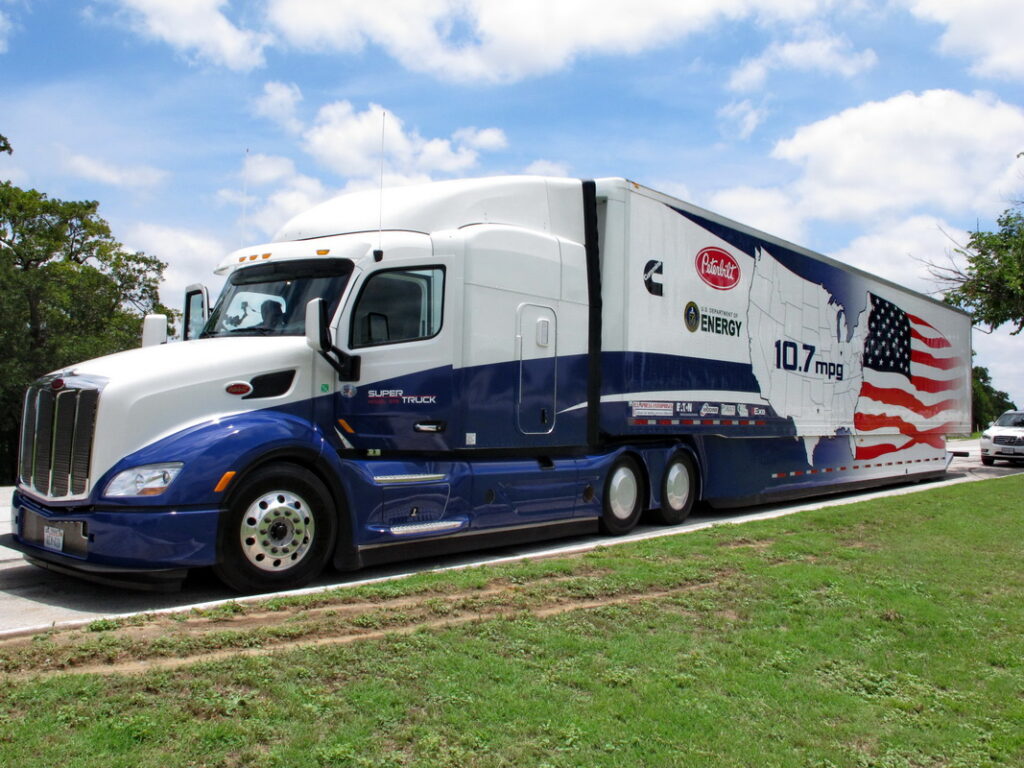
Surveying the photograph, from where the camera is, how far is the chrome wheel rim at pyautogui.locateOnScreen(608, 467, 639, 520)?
10.4 metres

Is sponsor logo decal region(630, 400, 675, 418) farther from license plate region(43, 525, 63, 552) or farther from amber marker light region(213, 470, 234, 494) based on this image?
license plate region(43, 525, 63, 552)

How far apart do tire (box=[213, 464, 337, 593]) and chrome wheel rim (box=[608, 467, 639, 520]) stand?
4067 millimetres

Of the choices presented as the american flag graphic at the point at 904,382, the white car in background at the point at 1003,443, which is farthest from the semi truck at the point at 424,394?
the white car in background at the point at 1003,443

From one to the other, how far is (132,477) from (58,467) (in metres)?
0.79

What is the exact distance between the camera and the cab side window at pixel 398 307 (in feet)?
25.5

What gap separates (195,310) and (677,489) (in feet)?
20.7

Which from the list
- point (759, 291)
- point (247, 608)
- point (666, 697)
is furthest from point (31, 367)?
point (666, 697)

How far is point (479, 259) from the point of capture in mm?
8570

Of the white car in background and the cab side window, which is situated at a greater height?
the cab side window

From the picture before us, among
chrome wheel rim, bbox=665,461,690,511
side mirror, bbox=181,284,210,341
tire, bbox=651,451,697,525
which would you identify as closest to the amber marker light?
side mirror, bbox=181,284,210,341

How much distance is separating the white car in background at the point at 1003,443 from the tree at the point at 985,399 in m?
70.9

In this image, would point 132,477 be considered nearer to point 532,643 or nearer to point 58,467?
point 58,467

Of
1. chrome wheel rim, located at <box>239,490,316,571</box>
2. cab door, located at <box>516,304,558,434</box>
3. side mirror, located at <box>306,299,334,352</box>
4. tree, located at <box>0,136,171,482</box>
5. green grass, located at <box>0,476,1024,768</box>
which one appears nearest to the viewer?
green grass, located at <box>0,476,1024,768</box>

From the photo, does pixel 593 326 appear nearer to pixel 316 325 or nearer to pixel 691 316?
pixel 691 316
